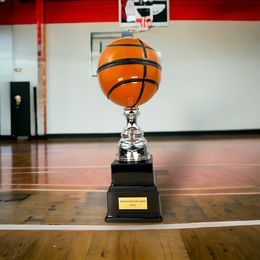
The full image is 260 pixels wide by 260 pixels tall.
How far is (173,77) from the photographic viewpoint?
7.28 meters

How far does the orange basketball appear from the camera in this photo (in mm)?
1559

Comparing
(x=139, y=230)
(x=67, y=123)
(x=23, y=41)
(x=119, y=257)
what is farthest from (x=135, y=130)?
(x=23, y=41)

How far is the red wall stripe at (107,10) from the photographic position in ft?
23.6

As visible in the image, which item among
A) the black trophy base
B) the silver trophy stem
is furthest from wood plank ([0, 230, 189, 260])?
the silver trophy stem

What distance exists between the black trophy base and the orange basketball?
13.6 inches

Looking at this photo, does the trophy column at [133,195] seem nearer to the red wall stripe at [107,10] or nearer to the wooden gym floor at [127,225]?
the wooden gym floor at [127,225]

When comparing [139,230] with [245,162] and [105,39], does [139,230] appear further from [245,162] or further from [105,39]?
[105,39]

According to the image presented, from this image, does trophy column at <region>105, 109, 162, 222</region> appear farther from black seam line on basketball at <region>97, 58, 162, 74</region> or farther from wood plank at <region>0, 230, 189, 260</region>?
black seam line on basketball at <region>97, 58, 162, 74</region>

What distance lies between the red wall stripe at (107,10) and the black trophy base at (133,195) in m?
6.18

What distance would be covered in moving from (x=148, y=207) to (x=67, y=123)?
236 inches

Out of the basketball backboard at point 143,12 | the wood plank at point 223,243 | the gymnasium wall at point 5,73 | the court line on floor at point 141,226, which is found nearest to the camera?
the wood plank at point 223,243

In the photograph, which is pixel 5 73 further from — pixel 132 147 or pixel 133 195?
pixel 133 195

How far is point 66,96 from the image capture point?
23.9 ft

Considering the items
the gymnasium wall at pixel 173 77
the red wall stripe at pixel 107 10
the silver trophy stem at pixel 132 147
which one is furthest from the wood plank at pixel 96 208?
the red wall stripe at pixel 107 10
